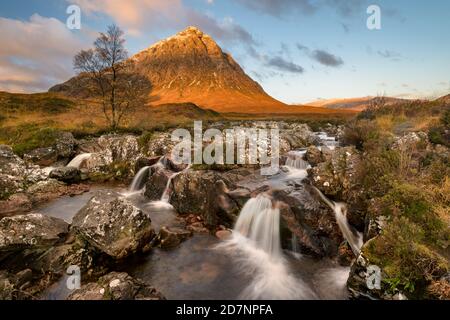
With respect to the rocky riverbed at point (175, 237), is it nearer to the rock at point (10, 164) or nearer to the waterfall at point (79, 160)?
the rock at point (10, 164)

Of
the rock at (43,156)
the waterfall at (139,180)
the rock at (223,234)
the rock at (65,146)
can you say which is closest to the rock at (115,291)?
the rock at (223,234)

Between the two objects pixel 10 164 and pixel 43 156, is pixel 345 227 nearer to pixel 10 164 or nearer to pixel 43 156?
pixel 10 164

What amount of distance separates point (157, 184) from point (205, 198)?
4.52m

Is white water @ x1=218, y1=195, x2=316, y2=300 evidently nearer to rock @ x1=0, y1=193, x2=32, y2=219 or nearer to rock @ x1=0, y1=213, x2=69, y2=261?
rock @ x1=0, y1=213, x2=69, y2=261

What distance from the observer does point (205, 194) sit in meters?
13.4

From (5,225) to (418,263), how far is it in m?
12.2

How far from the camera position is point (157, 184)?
16609mm

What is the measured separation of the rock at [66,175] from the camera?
1869 centimetres

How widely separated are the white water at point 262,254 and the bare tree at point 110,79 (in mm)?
20865

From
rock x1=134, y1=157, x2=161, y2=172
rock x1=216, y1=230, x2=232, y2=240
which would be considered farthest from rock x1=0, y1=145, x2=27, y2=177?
rock x1=216, y1=230, x2=232, y2=240

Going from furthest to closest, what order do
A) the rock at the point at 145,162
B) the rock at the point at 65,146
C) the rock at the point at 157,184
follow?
the rock at the point at 65,146, the rock at the point at 145,162, the rock at the point at 157,184

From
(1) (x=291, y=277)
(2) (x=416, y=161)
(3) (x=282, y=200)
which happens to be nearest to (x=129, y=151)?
(3) (x=282, y=200)

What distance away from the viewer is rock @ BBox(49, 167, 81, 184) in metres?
18.7
